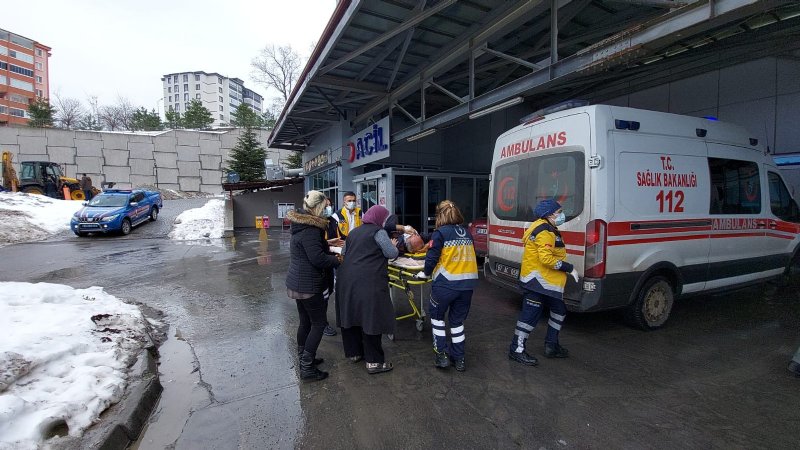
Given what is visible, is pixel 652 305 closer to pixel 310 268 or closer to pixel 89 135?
pixel 310 268

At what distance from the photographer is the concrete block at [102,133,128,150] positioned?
1486 inches

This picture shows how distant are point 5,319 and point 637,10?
32.3 feet

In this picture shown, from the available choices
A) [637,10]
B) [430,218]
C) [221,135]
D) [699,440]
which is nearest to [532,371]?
[699,440]

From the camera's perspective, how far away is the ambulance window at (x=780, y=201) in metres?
5.32

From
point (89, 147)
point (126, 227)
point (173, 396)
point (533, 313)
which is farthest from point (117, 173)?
point (533, 313)

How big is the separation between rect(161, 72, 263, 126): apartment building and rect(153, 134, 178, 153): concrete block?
6123 cm

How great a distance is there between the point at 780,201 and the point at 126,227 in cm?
1949

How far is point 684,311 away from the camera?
528cm

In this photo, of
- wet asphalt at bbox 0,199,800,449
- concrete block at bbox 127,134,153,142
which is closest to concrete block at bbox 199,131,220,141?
concrete block at bbox 127,134,153,142

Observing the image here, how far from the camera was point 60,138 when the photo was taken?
3600 centimetres

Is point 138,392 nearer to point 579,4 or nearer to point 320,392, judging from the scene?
point 320,392

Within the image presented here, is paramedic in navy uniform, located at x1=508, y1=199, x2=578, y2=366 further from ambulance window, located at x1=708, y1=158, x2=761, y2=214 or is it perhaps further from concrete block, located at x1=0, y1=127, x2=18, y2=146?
concrete block, located at x1=0, y1=127, x2=18, y2=146

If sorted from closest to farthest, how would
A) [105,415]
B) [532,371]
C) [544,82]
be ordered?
[105,415], [532,371], [544,82]

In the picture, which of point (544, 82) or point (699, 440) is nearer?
point (699, 440)
